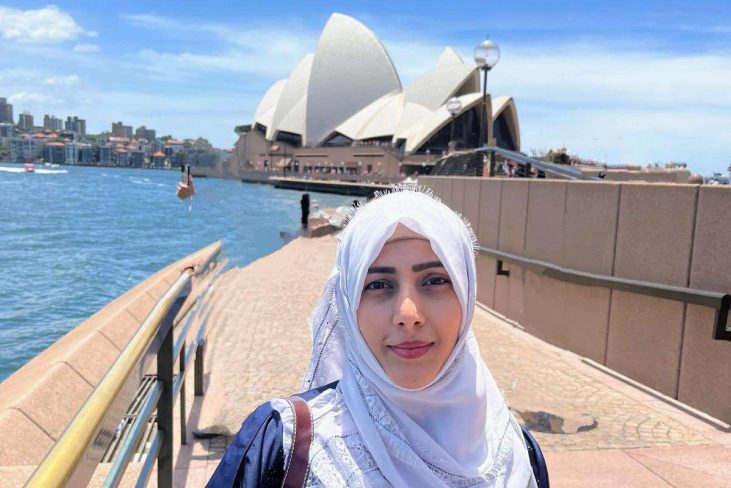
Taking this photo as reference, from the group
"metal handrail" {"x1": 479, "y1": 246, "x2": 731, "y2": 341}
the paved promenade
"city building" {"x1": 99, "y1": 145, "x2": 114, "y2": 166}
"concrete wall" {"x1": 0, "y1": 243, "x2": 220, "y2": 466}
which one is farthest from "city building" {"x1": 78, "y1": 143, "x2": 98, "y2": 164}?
"metal handrail" {"x1": 479, "y1": 246, "x2": 731, "y2": 341}

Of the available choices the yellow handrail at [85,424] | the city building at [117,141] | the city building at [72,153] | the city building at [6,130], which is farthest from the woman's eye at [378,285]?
the city building at [6,130]

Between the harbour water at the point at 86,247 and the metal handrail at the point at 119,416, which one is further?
the harbour water at the point at 86,247

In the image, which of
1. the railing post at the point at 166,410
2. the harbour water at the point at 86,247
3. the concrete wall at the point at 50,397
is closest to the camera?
the railing post at the point at 166,410

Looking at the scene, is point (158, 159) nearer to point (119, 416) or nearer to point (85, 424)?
point (119, 416)

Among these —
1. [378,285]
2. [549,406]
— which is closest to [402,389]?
[378,285]

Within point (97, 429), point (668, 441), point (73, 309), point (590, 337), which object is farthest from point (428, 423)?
point (73, 309)

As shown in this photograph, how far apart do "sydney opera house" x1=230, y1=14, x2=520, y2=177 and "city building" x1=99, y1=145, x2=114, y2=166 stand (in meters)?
88.6

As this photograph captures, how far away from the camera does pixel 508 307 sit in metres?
6.55

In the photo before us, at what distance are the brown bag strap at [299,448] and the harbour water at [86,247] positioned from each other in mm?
8892

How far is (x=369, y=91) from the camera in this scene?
58438 mm

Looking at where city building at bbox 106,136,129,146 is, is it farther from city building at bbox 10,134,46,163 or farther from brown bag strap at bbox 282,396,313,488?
brown bag strap at bbox 282,396,313,488

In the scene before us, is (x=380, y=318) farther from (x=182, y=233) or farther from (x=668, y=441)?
(x=182, y=233)

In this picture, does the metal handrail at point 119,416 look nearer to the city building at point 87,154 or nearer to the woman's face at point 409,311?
the woman's face at point 409,311

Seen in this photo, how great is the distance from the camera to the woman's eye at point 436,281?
1.10m
